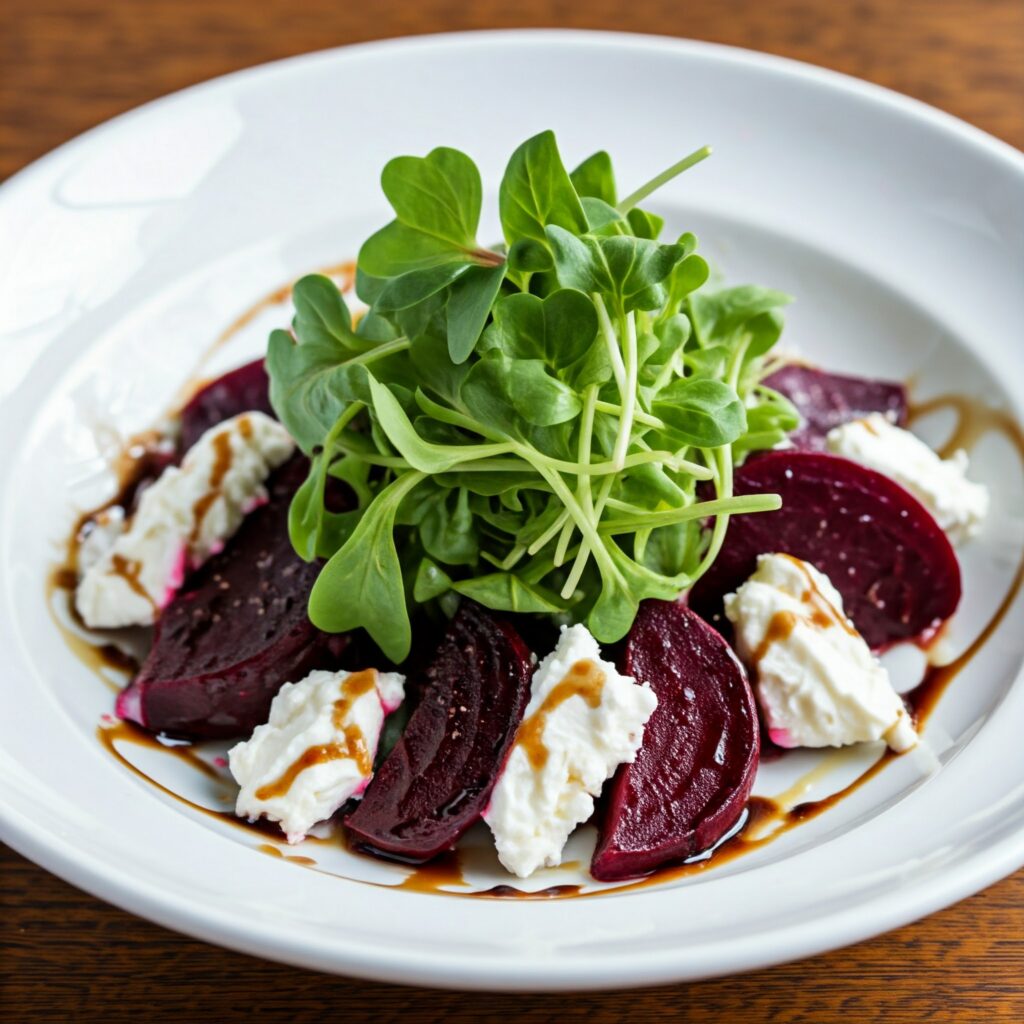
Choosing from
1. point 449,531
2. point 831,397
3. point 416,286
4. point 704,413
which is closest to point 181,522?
point 449,531

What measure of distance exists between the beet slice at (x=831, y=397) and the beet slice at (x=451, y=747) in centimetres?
94

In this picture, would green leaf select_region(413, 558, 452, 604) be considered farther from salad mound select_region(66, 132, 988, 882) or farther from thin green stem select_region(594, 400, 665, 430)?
thin green stem select_region(594, 400, 665, 430)

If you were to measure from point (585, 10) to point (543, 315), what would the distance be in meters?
2.46

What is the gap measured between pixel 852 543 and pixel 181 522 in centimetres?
Answer: 132

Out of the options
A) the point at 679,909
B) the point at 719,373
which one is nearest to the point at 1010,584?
the point at 719,373

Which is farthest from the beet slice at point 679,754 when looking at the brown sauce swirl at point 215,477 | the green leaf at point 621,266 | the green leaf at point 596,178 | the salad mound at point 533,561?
the brown sauce swirl at point 215,477

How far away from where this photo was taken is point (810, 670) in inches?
81.1

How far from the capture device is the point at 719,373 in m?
2.32

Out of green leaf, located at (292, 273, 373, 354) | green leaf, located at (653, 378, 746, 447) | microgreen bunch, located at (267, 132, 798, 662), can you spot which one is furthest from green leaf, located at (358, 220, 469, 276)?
green leaf, located at (653, 378, 746, 447)

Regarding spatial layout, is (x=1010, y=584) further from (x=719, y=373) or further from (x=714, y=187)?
(x=714, y=187)

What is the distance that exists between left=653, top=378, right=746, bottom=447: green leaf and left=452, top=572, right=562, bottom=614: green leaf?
364 mm

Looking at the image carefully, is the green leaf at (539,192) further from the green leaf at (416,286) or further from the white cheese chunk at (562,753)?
the white cheese chunk at (562,753)

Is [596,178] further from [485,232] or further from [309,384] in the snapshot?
[485,232]

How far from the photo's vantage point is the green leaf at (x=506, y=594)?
6.80ft
